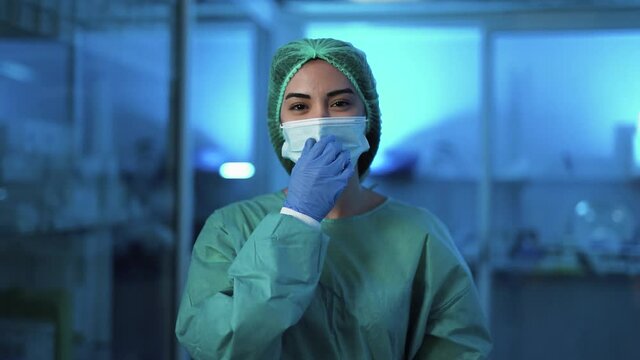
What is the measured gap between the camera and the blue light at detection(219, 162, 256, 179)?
347 cm

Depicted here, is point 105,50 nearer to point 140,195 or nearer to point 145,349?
point 140,195

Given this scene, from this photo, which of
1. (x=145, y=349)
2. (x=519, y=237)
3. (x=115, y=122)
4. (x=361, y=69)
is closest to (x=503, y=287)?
(x=519, y=237)

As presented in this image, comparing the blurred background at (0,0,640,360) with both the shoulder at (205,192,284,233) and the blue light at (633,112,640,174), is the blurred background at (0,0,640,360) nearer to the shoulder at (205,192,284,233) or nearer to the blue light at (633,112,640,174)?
the blue light at (633,112,640,174)

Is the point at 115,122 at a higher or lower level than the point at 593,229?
higher

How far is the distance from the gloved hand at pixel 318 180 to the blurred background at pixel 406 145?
1396 mm

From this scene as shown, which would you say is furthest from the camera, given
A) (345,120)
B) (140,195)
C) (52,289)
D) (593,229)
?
(593,229)

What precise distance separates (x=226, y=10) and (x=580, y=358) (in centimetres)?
230

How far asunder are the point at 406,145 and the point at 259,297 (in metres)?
2.45

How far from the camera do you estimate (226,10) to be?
11.4 ft

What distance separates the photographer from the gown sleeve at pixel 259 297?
93 cm

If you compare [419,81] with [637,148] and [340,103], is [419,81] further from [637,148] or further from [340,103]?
[340,103]

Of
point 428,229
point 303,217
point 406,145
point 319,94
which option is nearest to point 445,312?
point 428,229

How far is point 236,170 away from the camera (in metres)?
3.49

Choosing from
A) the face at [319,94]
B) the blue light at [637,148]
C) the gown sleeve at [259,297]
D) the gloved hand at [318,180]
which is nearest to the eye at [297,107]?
the face at [319,94]
